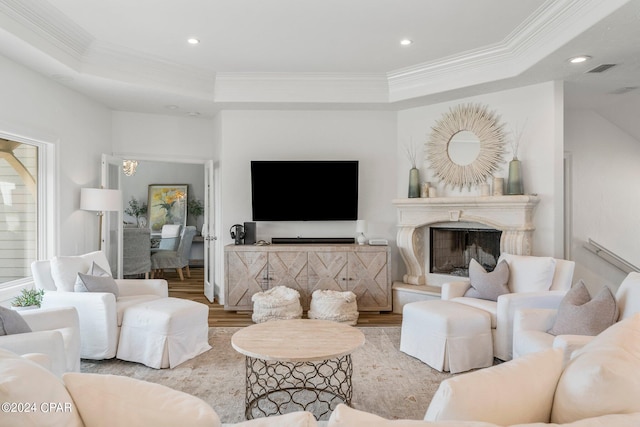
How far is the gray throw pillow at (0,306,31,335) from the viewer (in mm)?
2436

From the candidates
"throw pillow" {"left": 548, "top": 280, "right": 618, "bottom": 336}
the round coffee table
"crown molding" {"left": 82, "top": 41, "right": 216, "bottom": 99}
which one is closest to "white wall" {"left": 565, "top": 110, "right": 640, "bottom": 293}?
"throw pillow" {"left": 548, "top": 280, "right": 618, "bottom": 336}

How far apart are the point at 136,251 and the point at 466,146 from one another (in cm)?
504

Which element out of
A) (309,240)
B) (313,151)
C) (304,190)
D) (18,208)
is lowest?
(309,240)

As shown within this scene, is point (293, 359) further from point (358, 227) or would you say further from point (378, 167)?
point (378, 167)

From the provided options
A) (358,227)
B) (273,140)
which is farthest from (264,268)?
(273,140)

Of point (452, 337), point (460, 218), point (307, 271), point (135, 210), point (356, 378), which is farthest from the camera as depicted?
point (135, 210)

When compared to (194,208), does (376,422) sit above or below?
below

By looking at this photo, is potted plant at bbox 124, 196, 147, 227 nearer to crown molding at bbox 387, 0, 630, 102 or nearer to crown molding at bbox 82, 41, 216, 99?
crown molding at bbox 82, 41, 216, 99

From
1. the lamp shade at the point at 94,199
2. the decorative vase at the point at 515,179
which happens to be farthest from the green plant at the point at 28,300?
the decorative vase at the point at 515,179

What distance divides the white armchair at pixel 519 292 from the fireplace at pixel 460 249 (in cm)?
97

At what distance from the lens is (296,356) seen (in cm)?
249

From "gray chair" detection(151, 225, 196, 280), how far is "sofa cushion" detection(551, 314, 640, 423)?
23.0 feet

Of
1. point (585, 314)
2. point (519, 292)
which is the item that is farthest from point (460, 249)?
point (585, 314)

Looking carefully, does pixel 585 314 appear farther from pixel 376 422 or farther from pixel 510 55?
pixel 510 55
